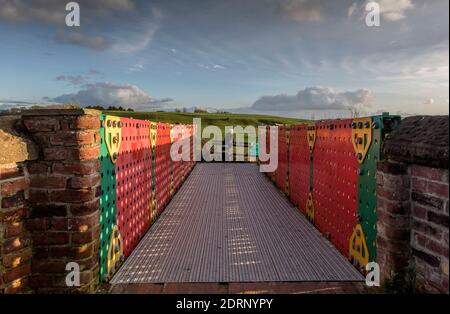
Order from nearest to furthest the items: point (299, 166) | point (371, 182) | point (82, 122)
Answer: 1. point (82, 122)
2. point (371, 182)
3. point (299, 166)

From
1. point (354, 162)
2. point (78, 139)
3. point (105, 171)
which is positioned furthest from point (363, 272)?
point (78, 139)

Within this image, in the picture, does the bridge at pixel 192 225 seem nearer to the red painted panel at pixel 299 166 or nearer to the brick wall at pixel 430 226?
the brick wall at pixel 430 226

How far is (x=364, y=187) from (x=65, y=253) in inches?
97.8

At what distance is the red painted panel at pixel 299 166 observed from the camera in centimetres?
512

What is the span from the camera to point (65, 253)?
2510 mm

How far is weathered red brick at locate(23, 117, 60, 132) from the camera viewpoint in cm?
247

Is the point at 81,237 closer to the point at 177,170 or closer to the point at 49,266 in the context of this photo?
the point at 49,266

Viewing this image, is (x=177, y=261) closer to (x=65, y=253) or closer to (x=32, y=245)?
(x=65, y=253)

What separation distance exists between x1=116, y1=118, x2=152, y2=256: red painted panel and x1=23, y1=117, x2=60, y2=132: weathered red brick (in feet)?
2.64

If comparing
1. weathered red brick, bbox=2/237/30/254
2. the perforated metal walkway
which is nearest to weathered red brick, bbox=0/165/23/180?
weathered red brick, bbox=2/237/30/254

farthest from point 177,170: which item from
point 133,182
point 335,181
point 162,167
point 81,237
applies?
point 81,237

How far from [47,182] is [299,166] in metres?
4.00

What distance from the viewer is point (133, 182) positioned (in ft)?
12.3
